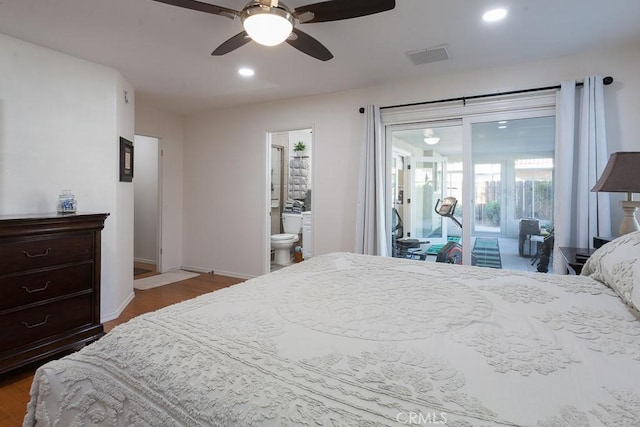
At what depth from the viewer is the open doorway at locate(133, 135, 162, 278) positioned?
18.9 ft

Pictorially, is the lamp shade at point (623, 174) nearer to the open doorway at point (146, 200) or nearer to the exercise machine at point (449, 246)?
the exercise machine at point (449, 246)

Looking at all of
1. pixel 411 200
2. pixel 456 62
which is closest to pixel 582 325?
pixel 456 62

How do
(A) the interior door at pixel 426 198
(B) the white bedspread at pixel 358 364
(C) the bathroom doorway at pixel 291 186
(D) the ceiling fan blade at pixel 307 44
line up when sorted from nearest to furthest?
(B) the white bedspread at pixel 358 364
(D) the ceiling fan blade at pixel 307 44
(A) the interior door at pixel 426 198
(C) the bathroom doorway at pixel 291 186

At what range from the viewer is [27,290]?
7.54 feet

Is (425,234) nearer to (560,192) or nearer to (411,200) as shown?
(411,200)

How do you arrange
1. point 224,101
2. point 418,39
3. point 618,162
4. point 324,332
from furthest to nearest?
point 224,101 < point 418,39 < point 618,162 < point 324,332

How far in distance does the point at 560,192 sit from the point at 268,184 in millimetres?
3269

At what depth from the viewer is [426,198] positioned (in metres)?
4.49

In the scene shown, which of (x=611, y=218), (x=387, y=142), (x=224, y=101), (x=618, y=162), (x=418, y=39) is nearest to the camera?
(x=618, y=162)

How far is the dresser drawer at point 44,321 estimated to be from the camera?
220 centimetres

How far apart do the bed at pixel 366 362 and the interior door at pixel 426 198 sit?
116 inches

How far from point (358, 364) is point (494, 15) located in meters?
2.53

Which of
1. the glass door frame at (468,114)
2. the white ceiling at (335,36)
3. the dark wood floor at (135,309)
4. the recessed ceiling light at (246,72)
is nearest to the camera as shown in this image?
the dark wood floor at (135,309)

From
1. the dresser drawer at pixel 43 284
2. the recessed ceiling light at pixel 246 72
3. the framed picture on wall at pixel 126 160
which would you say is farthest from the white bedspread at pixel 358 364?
the framed picture on wall at pixel 126 160
